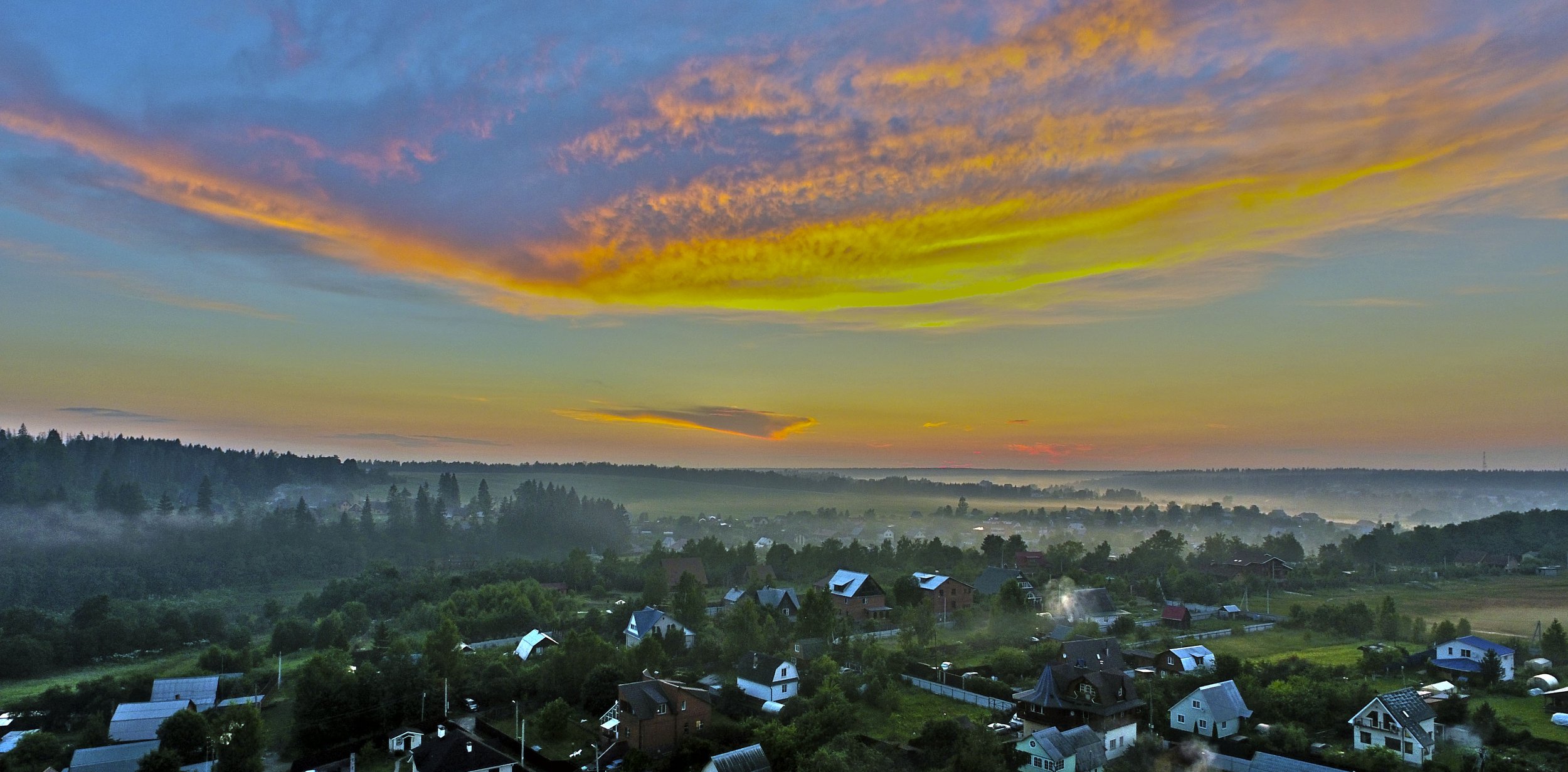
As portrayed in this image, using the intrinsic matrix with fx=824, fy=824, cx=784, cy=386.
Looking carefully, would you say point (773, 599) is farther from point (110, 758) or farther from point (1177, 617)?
point (110, 758)

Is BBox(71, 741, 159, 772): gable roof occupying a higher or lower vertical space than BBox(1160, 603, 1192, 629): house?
lower

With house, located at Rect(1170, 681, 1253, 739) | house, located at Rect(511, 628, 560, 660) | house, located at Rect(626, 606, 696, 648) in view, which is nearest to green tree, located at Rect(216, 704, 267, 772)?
house, located at Rect(511, 628, 560, 660)

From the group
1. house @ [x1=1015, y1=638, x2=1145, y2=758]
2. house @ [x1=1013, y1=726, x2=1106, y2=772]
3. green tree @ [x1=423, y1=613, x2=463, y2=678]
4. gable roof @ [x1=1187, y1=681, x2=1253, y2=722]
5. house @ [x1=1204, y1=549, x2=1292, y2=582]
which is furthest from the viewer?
house @ [x1=1204, y1=549, x2=1292, y2=582]

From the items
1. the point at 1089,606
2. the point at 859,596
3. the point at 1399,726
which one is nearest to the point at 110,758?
the point at 859,596

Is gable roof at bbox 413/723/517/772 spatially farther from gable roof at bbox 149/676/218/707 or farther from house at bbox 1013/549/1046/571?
house at bbox 1013/549/1046/571

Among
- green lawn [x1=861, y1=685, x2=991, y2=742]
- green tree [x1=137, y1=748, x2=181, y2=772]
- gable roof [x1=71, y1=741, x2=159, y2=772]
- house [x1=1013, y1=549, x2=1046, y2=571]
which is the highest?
house [x1=1013, y1=549, x2=1046, y2=571]

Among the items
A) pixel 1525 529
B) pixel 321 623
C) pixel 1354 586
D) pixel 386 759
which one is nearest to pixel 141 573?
pixel 321 623
